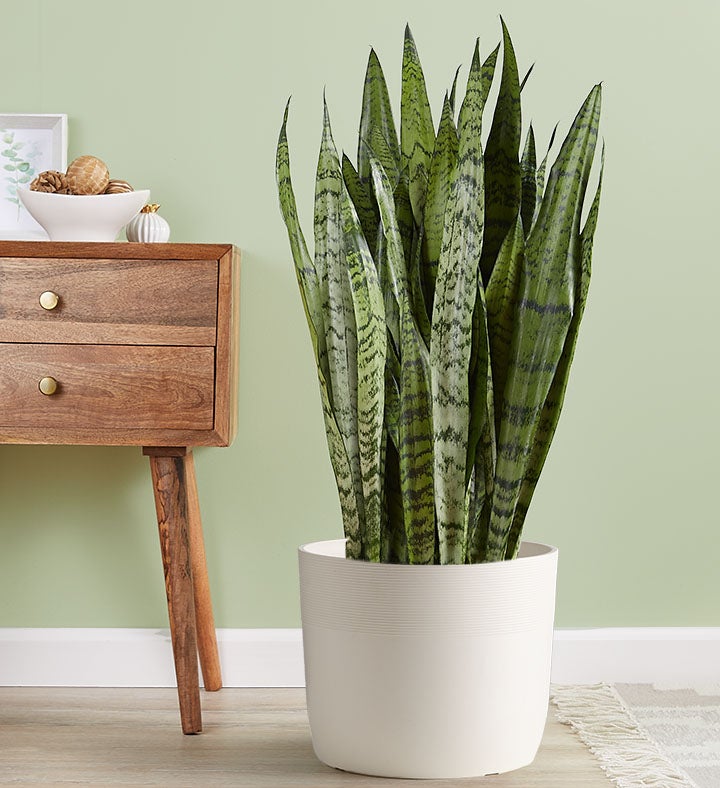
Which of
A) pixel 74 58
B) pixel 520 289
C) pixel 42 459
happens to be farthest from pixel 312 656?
pixel 74 58

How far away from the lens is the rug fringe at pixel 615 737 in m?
1.07

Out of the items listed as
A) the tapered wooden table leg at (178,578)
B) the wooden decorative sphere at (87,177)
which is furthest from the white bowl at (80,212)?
the tapered wooden table leg at (178,578)

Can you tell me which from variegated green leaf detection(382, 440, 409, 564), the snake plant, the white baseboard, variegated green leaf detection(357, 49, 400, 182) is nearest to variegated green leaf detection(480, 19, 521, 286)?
the snake plant

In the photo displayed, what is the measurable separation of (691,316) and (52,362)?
1012 mm

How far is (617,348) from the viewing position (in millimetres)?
1544

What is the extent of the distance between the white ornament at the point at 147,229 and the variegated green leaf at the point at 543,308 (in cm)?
62

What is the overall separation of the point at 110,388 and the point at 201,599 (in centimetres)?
40

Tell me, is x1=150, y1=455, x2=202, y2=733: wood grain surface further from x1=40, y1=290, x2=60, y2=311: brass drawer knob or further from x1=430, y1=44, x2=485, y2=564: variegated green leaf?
x1=430, y1=44, x2=485, y2=564: variegated green leaf

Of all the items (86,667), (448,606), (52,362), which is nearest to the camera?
(448,606)

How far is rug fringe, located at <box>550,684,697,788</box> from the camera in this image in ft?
3.51

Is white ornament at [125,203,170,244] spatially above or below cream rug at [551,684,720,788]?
above

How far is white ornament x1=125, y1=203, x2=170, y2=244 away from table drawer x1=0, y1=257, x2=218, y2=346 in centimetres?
17

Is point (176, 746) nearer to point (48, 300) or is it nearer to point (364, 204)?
point (48, 300)

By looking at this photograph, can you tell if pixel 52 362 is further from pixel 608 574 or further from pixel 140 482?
pixel 608 574
